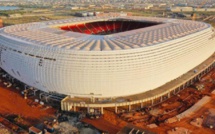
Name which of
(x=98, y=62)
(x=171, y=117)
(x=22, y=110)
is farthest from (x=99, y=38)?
(x=171, y=117)

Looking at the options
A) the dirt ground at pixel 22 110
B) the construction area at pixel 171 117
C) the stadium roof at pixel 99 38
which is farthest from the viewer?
the stadium roof at pixel 99 38

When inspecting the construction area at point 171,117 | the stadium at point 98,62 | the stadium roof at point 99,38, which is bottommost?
the construction area at point 171,117

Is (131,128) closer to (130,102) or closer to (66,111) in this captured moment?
(130,102)

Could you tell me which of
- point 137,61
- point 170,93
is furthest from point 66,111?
point 170,93

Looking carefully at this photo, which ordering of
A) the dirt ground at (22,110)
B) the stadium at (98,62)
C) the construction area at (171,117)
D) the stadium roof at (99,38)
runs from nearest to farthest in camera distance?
the construction area at (171,117) < the dirt ground at (22,110) < the stadium at (98,62) < the stadium roof at (99,38)

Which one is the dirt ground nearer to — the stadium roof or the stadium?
the stadium

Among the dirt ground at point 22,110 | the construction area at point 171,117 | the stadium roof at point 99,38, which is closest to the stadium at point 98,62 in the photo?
the stadium roof at point 99,38

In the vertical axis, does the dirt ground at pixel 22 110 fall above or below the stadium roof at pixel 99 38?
below

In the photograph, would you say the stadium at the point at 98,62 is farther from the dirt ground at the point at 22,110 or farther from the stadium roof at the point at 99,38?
the dirt ground at the point at 22,110
